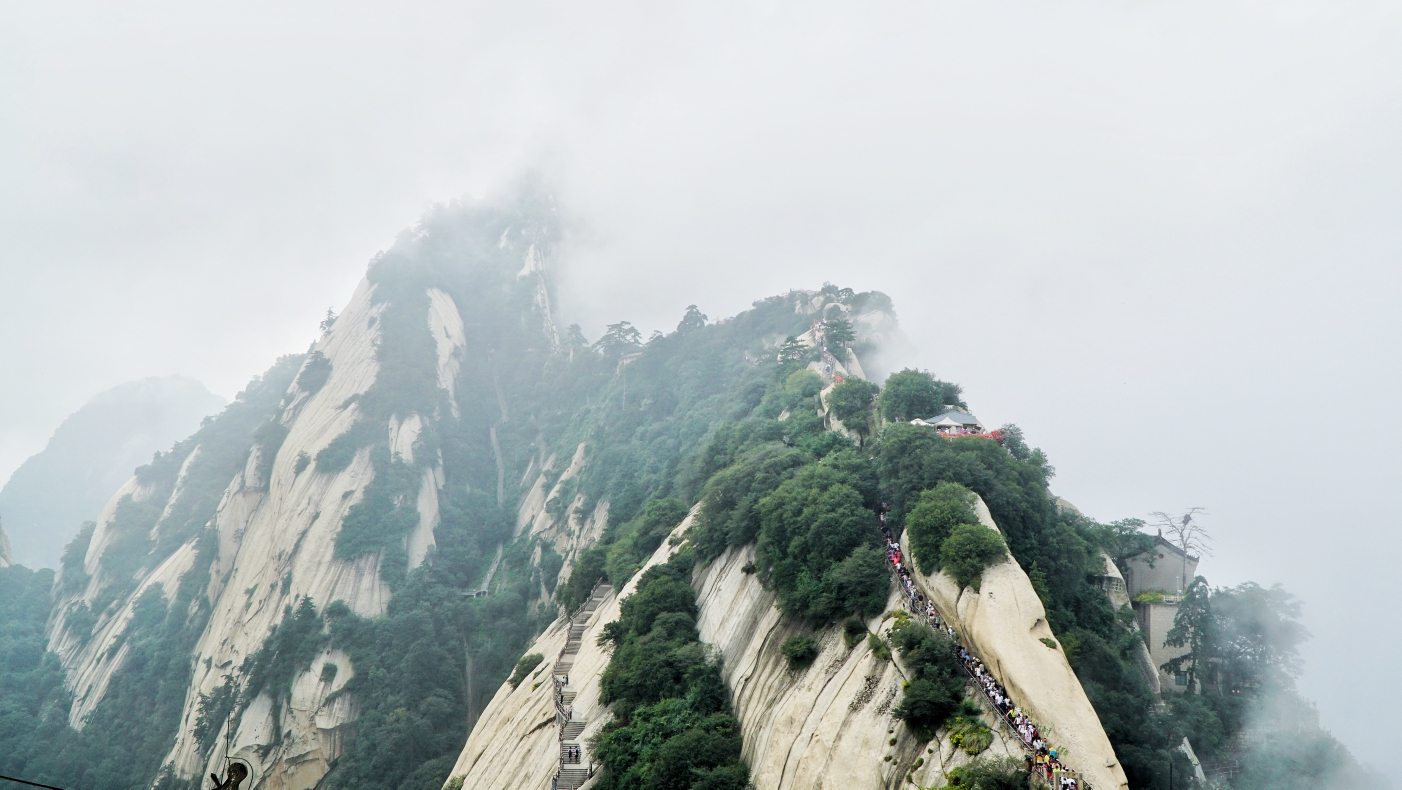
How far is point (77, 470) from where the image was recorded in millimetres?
170625

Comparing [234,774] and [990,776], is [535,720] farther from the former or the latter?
[234,774]

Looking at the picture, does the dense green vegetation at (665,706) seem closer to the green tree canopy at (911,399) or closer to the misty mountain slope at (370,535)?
the misty mountain slope at (370,535)

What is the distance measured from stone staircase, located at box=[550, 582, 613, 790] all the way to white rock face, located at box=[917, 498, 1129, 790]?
1581cm

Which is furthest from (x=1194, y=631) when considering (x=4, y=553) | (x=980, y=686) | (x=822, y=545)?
(x=4, y=553)

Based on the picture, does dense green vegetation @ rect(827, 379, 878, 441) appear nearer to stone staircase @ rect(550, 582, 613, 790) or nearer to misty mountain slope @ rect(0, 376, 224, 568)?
stone staircase @ rect(550, 582, 613, 790)

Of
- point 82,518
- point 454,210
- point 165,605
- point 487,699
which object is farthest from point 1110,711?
point 82,518

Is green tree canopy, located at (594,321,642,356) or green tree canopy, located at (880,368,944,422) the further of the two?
green tree canopy, located at (594,321,642,356)

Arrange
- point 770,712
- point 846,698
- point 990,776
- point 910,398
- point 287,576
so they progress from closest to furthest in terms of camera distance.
→ point 990,776 → point 846,698 → point 770,712 → point 910,398 → point 287,576

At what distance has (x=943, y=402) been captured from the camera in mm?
42375

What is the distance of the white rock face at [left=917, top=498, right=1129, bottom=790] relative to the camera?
18.3 meters

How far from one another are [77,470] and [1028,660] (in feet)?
691

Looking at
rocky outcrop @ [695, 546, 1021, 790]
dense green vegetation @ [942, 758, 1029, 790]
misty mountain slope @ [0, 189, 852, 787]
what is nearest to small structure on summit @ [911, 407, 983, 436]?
rocky outcrop @ [695, 546, 1021, 790]

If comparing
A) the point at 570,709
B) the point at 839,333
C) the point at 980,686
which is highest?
the point at 839,333

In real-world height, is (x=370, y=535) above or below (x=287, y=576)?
above
